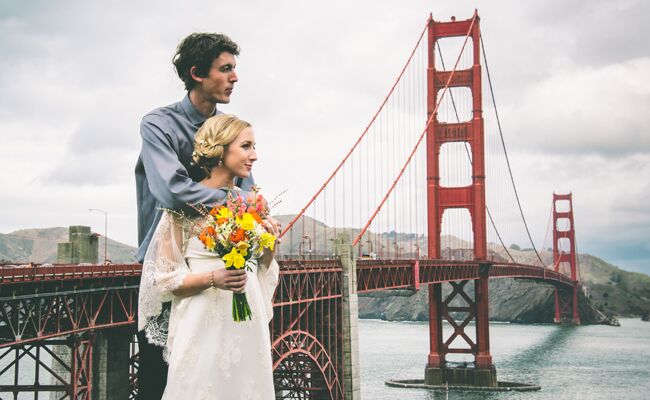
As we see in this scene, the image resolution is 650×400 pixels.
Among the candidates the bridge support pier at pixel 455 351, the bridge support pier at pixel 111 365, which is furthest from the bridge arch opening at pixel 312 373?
the bridge support pier at pixel 455 351

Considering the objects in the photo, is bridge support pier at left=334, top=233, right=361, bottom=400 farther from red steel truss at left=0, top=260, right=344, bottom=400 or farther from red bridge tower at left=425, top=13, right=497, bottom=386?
red bridge tower at left=425, top=13, right=497, bottom=386

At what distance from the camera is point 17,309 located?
18.5 m

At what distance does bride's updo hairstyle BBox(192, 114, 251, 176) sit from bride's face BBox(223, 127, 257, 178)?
2 cm

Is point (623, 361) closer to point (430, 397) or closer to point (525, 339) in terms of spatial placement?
point (525, 339)

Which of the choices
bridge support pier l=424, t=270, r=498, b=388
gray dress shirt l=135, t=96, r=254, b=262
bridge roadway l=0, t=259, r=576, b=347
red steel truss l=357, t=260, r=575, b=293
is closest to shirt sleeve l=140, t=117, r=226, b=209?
gray dress shirt l=135, t=96, r=254, b=262

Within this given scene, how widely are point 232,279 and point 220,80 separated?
4.01 feet

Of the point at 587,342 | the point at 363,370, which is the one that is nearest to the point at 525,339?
the point at 587,342

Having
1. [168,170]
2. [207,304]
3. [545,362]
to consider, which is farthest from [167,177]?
[545,362]

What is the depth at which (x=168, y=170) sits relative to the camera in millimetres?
4285

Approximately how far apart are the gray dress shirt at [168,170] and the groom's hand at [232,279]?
1.25 ft

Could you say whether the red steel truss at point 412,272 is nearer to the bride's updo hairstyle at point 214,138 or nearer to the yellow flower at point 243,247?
the bride's updo hairstyle at point 214,138

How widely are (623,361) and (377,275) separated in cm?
4415

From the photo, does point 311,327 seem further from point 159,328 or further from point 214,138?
point 214,138

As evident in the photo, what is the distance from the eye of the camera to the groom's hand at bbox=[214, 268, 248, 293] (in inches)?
159
